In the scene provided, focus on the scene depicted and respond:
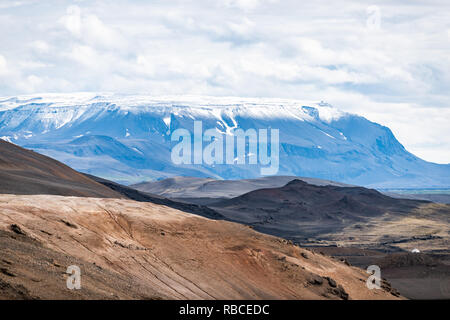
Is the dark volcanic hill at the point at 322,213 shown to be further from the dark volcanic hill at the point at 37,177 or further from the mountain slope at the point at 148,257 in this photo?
the mountain slope at the point at 148,257

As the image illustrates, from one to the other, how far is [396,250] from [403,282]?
33.0m

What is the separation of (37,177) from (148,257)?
37313 millimetres

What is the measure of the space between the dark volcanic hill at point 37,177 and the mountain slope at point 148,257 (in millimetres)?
21464

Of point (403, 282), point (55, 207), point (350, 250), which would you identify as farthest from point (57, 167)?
point (55, 207)

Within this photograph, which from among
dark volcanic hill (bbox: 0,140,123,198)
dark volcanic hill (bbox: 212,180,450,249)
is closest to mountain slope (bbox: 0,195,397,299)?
dark volcanic hill (bbox: 0,140,123,198)

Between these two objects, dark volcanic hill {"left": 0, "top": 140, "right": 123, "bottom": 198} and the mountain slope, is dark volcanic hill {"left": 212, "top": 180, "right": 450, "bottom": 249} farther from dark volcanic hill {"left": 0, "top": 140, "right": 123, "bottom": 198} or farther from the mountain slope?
the mountain slope

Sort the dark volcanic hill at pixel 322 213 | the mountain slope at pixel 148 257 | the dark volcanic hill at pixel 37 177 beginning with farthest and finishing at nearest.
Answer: the dark volcanic hill at pixel 322 213
the dark volcanic hill at pixel 37 177
the mountain slope at pixel 148 257

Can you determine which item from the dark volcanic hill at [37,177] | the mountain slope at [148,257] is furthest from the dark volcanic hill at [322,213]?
the mountain slope at [148,257]

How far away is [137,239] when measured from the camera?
30328 millimetres

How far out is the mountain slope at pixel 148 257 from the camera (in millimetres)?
22953

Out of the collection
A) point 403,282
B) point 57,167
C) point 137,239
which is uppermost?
point 57,167

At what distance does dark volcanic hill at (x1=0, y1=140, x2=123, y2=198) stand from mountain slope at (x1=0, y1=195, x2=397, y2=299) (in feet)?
70.4
